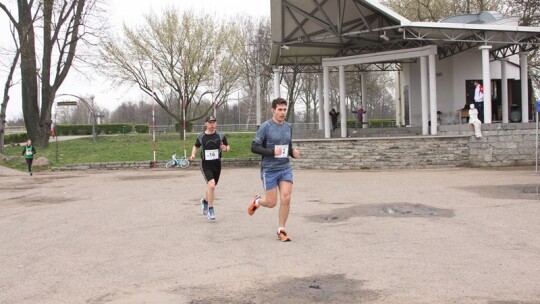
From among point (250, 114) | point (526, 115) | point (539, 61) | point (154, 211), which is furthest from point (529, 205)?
point (250, 114)

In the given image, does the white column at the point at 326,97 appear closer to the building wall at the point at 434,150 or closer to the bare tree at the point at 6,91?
the building wall at the point at 434,150

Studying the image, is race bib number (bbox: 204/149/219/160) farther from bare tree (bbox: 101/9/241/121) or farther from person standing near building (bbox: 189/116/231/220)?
bare tree (bbox: 101/9/241/121)

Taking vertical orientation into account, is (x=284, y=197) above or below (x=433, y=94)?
below

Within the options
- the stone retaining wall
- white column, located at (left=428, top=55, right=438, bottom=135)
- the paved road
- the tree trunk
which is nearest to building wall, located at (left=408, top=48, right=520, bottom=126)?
white column, located at (left=428, top=55, right=438, bottom=135)

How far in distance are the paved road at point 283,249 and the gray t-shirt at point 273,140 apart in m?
1.02

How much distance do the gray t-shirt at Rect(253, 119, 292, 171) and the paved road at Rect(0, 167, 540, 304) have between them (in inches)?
40.2

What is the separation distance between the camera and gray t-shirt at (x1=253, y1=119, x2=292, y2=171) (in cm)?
697

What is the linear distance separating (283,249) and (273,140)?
1.45m

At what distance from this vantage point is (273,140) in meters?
6.97

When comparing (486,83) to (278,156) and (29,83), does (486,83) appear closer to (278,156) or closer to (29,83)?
(278,156)

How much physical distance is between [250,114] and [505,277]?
5204cm

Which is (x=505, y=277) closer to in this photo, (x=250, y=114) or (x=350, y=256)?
(x=350, y=256)

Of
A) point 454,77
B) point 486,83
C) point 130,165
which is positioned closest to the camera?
point 486,83

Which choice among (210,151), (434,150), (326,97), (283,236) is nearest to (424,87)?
(434,150)
